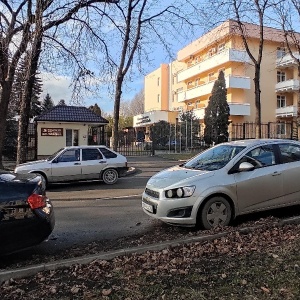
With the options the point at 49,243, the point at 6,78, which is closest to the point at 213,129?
the point at 6,78

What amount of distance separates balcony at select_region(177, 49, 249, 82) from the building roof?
18771mm

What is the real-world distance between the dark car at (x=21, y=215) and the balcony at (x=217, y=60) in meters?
37.1

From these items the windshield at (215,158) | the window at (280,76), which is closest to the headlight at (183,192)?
the windshield at (215,158)

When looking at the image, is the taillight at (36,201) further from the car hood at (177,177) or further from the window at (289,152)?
the window at (289,152)

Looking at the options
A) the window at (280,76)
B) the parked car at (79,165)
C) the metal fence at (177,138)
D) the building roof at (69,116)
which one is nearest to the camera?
the parked car at (79,165)

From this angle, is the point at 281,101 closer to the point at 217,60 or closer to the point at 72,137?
the point at 217,60

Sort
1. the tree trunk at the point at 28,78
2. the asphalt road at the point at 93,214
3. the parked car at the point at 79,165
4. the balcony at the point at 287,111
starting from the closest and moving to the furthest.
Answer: the asphalt road at the point at 93,214, the parked car at the point at 79,165, the tree trunk at the point at 28,78, the balcony at the point at 287,111

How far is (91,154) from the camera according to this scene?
13.9 meters

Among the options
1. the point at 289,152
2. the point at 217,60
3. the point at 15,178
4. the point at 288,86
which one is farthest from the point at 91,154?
the point at 288,86

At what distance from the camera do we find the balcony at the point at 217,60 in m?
39.5

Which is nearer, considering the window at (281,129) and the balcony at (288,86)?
the window at (281,129)

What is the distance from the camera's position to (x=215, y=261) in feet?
14.2

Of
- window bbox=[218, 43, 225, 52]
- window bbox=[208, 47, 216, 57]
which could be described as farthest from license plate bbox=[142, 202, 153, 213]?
window bbox=[208, 47, 216, 57]

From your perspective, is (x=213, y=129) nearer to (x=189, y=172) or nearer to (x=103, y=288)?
(x=189, y=172)
